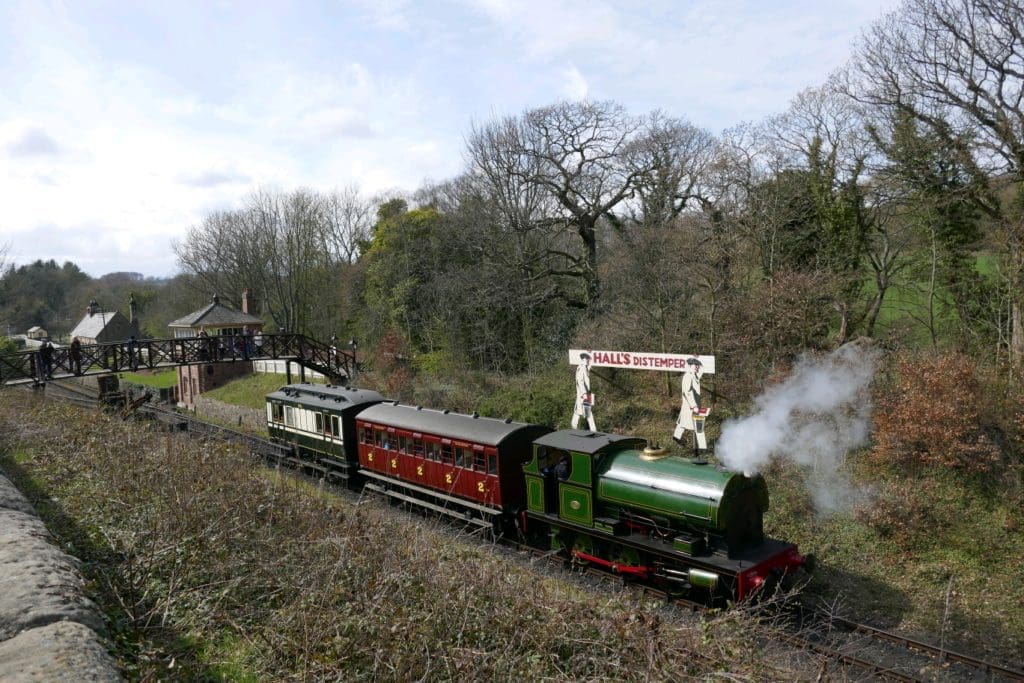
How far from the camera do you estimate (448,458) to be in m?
14.2

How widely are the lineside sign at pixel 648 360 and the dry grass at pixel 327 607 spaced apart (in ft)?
20.6

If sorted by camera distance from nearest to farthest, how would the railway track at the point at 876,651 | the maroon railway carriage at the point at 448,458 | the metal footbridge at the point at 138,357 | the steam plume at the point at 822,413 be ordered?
the railway track at the point at 876,651, the maroon railway carriage at the point at 448,458, the steam plume at the point at 822,413, the metal footbridge at the point at 138,357

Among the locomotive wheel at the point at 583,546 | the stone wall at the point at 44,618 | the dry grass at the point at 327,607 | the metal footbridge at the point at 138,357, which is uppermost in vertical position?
the metal footbridge at the point at 138,357

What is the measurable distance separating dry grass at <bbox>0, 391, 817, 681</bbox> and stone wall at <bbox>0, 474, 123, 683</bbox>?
416 millimetres

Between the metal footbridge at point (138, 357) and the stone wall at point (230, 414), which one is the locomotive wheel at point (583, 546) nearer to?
the metal footbridge at point (138, 357)

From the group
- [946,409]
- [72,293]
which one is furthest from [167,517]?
[72,293]

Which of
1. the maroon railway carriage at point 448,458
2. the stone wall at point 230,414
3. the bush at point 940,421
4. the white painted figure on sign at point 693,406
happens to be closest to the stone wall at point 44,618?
the maroon railway carriage at point 448,458

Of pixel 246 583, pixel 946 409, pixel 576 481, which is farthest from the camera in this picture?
pixel 946 409

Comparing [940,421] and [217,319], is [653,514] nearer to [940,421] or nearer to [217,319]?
[940,421]

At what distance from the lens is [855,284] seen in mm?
19016

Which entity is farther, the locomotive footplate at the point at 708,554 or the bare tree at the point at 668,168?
the bare tree at the point at 668,168

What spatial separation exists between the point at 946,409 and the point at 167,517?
13325 millimetres

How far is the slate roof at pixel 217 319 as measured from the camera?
1425 inches

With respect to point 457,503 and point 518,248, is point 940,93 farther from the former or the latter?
point 457,503
